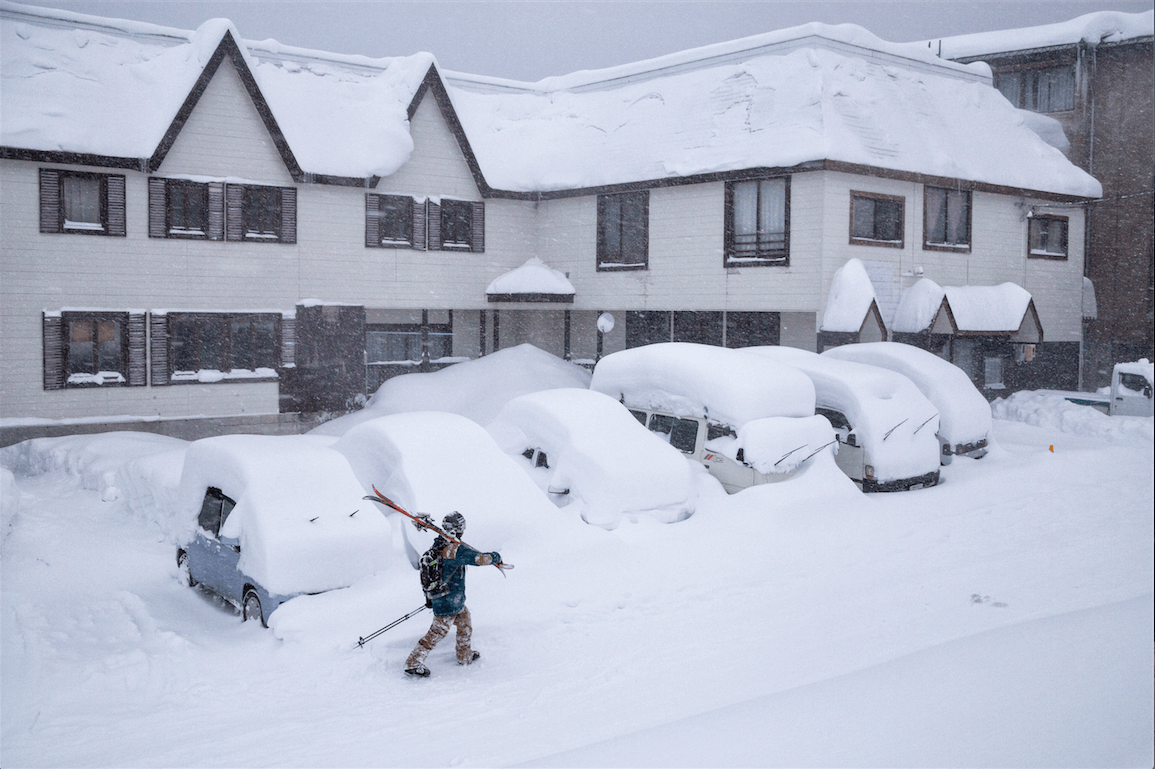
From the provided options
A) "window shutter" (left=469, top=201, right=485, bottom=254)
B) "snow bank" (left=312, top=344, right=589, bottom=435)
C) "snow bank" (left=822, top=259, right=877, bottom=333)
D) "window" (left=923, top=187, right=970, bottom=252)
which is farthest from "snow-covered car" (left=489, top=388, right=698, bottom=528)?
"window" (left=923, top=187, right=970, bottom=252)

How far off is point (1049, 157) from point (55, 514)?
23.9m

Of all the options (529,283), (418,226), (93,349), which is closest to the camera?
(93,349)

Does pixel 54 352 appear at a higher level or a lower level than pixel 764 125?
lower

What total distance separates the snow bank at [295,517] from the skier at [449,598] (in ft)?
4.70

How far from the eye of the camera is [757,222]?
20547 mm

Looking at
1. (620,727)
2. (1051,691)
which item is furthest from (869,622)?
(620,727)

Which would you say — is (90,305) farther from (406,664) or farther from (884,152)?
(884,152)

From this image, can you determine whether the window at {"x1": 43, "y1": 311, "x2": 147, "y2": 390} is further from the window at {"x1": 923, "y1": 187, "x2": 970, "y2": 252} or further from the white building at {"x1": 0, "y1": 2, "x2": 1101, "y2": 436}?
the window at {"x1": 923, "y1": 187, "x2": 970, "y2": 252}

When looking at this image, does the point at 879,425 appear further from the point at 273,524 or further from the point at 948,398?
the point at 273,524

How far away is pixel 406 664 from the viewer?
25.2 feet

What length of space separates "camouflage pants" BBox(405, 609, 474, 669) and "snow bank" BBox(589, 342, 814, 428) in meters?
6.14

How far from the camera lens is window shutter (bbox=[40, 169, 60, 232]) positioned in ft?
60.0

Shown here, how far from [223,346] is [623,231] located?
9760 millimetres

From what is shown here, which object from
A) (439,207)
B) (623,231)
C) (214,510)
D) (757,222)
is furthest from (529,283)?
(214,510)
